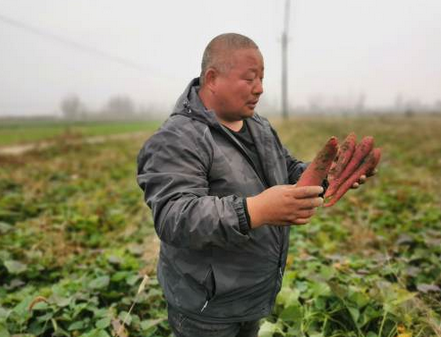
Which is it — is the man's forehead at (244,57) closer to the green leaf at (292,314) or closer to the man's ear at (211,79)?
the man's ear at (211,79)

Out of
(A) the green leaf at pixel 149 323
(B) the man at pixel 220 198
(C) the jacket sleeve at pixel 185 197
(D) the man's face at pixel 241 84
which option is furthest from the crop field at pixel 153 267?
(D) the man's face at pixel 241 84

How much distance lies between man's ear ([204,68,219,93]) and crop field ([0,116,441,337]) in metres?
1.03

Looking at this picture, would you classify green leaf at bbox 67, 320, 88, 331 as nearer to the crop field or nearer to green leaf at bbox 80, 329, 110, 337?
the crop field

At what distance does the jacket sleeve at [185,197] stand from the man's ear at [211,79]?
0.20m

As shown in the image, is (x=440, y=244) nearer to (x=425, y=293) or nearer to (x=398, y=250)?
(x=398, y=250)

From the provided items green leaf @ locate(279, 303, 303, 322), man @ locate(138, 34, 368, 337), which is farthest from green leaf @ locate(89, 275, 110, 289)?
green leaf @ locate(279, 303, 303, 322)

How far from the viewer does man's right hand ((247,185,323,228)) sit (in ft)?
3.46

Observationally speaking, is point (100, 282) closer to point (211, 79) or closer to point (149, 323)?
point (149, 323)

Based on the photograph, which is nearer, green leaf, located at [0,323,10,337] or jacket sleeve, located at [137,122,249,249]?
jacket sleeve, located at [137,122,249,249]

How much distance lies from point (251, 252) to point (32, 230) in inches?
123

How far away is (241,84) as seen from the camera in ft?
4.52

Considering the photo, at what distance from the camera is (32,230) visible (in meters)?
3.84

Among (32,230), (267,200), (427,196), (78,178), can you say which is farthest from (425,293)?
(78,178)

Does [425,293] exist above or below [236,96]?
below
